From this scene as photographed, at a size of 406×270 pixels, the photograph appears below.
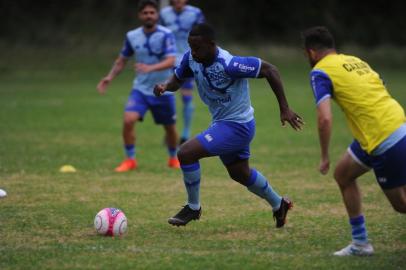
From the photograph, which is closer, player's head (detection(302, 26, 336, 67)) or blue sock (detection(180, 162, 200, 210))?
player's head (detection(302, 26, 336, 67))

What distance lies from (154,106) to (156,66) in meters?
0.59

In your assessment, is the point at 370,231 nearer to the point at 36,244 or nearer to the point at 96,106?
the point at 36,244

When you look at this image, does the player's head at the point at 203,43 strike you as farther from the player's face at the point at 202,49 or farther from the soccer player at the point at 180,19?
the soccer player at the point at 180,19

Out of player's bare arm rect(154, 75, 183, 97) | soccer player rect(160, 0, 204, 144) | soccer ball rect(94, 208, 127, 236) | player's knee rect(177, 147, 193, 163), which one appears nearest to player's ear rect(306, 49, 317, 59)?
player's knee rect(177, 147, 193, 163)

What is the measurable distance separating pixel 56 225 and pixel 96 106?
13.0m

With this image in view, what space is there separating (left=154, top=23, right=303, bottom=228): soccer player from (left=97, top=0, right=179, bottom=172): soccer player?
146 inches

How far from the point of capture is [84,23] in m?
33.3

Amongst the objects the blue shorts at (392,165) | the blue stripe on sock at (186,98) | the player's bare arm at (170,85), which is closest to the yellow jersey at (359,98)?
the blue shorts at (392,165)

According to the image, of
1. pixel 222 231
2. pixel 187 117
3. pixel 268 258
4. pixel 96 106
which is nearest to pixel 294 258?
pixel 268 258

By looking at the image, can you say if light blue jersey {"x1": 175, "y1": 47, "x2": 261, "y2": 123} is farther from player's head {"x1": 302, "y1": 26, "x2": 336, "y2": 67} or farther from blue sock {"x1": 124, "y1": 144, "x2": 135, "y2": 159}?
blue sock {"x1": 124, "y1": 144, "x2": 135, "y2": 159}

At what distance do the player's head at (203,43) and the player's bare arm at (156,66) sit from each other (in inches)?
155

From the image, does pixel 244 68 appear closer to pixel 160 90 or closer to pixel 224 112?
pixel 224 112

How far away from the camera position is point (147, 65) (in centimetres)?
1131

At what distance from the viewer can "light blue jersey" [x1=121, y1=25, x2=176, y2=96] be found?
1145 cm
